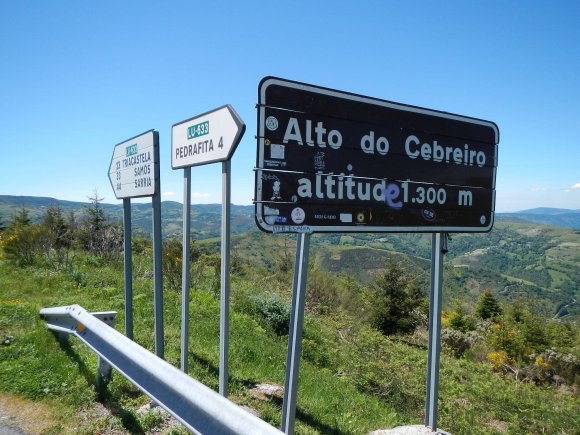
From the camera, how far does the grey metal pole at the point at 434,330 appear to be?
11.2 ft

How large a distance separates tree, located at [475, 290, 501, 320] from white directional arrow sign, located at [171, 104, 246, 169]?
28.0 metres

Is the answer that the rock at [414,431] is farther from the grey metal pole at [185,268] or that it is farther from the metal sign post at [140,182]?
the metal sign post at [140,182]

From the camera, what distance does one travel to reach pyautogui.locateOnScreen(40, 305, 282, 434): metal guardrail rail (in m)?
1.66

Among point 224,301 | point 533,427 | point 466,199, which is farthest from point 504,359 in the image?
point 224,301

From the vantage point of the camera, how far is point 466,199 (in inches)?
144

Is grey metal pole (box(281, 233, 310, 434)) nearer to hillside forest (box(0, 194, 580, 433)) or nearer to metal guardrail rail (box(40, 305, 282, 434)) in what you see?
metal guardrail rail (box(40, 305, 282, 434))

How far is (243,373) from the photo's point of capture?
5.09 metres

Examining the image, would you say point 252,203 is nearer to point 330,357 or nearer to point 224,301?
point 224,301

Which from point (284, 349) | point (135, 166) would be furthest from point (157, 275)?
point (284, 349)

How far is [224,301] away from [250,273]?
14.8 metres

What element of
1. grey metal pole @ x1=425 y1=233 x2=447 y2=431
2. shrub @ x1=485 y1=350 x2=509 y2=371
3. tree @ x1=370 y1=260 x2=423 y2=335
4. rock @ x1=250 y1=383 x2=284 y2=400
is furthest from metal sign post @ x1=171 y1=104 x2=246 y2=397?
tree @ x1=370 y1=260 x2=423 y2=335

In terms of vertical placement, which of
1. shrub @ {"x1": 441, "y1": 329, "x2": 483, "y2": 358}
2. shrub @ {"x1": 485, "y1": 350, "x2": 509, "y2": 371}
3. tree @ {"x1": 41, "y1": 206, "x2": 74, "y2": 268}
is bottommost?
shrub @ {"x1": 441, "y1": 329, "x2": 483, "y2": 358}

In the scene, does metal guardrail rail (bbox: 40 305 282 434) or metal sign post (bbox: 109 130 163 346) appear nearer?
metal guardrail rail (bbox: 40 305 282 434)

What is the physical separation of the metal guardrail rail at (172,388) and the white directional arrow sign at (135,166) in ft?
4.36
